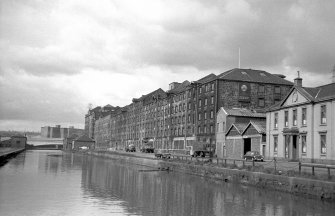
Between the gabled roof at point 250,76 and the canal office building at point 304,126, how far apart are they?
20.6 metres

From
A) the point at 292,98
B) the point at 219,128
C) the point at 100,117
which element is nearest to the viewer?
the point at 292,98

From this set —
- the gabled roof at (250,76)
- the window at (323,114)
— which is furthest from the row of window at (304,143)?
the gabled roof at (250,76)

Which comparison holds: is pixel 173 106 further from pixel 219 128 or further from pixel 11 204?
pixel 11 204

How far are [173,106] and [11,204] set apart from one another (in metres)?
68.4

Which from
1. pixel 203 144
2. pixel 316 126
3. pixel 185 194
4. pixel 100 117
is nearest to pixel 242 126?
pixel 203 144

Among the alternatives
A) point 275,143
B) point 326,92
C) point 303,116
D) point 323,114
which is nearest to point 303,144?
point 303,116

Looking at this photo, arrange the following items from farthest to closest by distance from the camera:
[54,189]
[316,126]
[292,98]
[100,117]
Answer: [100,117]
[292,98]
[316,126]
[54,189]

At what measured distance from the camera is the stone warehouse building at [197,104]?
71000mm

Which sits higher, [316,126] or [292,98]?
[292,98]

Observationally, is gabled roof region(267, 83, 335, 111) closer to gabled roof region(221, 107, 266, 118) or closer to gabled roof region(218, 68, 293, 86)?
gabled roof region(221, 107, 266, 118)

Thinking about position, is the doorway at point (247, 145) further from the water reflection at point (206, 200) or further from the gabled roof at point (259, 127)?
the water reflection at point (206, 200)

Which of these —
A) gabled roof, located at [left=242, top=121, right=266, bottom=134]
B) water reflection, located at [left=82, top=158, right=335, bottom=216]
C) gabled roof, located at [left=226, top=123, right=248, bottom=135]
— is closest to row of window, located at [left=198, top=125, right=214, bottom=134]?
gabled roof, located at [left=226, top=123, right=248, bottom=135]

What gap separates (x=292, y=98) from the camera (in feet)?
155

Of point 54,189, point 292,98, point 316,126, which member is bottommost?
point 54,189
